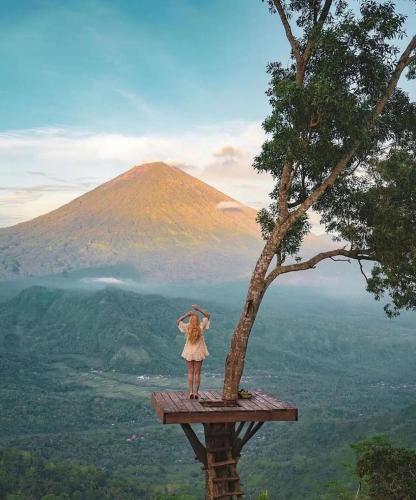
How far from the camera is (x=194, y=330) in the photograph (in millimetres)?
13172

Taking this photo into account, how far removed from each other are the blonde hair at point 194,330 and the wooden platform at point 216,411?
127 centimetres

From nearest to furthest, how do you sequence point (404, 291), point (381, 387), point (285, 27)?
1. point (285, 27)
2. point (404, 291)
3. point (381, 387)

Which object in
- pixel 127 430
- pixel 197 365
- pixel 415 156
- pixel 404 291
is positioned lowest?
pixel 127 430

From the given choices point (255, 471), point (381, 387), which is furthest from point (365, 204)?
point (381, 387)

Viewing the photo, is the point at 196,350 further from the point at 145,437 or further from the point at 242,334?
the point at 145,437

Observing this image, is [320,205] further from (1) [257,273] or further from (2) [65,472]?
(2) [65,472]

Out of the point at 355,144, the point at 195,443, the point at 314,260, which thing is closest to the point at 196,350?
the point at 195,443

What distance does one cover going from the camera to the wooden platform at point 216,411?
447 inches

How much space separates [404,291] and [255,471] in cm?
7670

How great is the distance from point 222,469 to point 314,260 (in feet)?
16.5

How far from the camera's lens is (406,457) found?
1703 centimetres

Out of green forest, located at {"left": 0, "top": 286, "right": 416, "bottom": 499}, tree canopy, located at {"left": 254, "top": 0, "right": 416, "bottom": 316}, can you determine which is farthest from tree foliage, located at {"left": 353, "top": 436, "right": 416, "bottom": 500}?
green forest, located at {"left": 0, "top": 286, "right": 416, "bottom": 499}

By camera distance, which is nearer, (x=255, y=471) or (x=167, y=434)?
(x=255, y=471)

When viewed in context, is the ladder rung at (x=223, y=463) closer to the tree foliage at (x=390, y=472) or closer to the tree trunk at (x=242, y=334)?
the tree trunk at (x=242, y=334)
